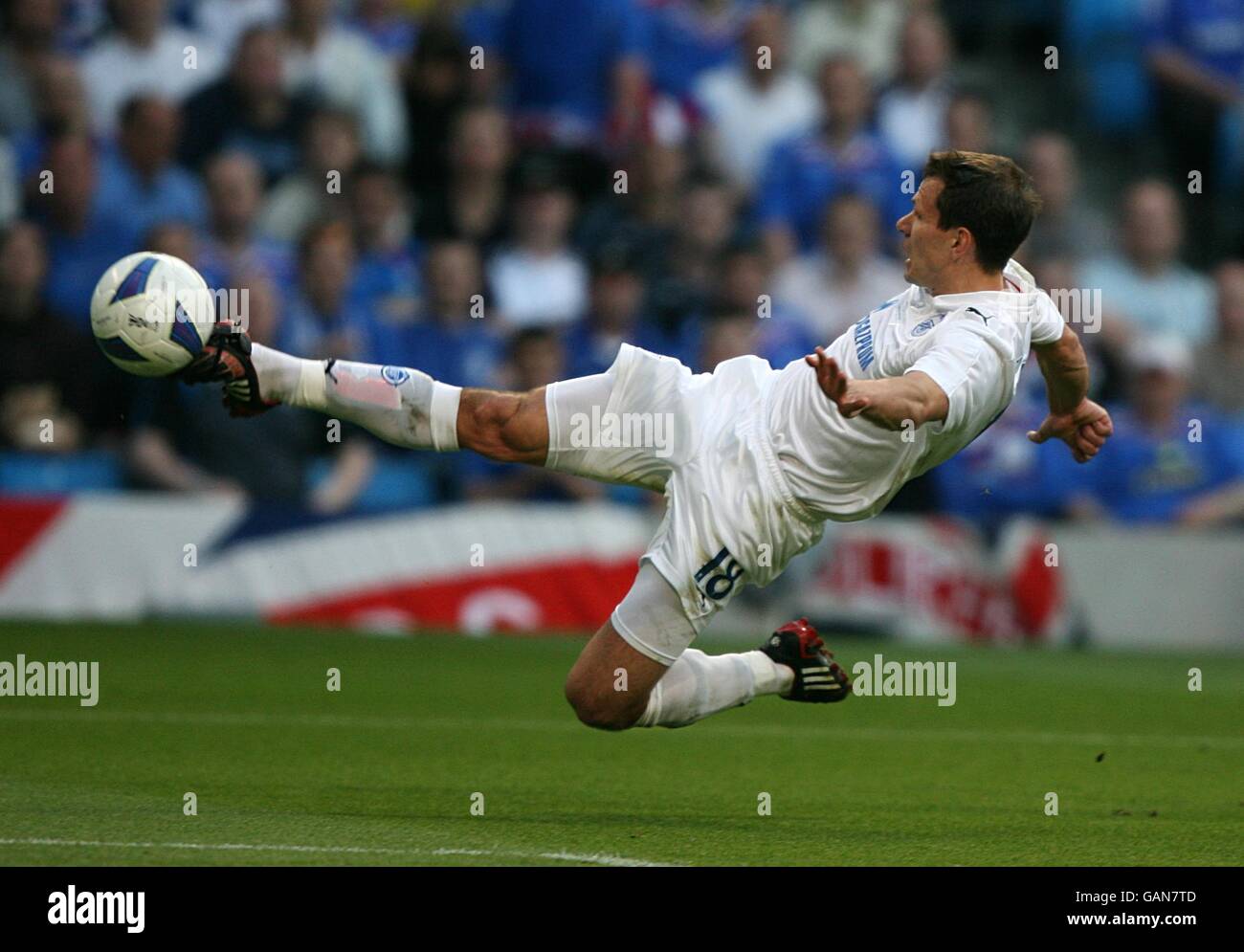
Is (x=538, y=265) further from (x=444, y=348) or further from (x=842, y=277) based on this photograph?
(x=842, y=277)

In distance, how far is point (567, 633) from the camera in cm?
1361

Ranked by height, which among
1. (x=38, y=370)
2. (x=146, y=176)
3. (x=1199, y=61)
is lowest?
(x=38, y=370)

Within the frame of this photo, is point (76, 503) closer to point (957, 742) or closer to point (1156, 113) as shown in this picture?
point (957, 742)

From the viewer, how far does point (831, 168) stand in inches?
613

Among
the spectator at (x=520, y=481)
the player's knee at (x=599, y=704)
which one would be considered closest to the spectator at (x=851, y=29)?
the spectator at (x=520, y=481)

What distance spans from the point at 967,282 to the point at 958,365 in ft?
1.90

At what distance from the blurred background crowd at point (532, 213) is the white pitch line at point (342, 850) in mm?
7518

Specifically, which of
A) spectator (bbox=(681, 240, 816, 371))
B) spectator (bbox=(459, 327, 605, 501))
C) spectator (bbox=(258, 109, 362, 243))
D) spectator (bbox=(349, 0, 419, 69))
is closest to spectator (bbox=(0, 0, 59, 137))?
spectator (bbox=(258, 109, 362, 243))

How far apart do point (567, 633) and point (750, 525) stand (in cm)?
682

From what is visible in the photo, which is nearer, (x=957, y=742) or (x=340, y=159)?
(x=957, y=742)

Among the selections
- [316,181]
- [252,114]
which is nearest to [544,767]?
[316,181]

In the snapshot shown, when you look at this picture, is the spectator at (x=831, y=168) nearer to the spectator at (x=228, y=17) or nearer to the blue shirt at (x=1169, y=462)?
the blue shirt at (x=1169, y=462)
